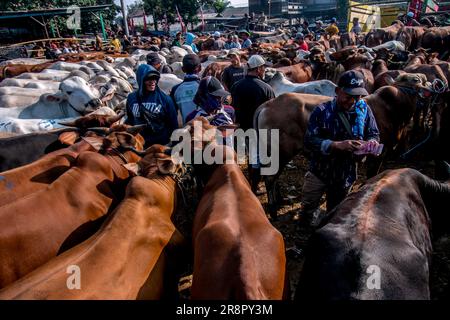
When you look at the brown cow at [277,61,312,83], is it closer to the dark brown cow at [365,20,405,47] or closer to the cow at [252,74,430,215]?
the cow at [252,74,430,215]

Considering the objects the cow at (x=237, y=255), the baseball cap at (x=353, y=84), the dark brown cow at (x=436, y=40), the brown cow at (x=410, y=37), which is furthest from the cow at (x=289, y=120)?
the brown cow at (x=410, y=37)

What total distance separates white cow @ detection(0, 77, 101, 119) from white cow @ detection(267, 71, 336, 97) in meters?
4.37

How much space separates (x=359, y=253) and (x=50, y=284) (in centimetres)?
213

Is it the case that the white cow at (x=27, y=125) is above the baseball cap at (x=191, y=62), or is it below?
below

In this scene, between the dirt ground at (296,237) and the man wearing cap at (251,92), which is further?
the man wearing cap at (251,92)

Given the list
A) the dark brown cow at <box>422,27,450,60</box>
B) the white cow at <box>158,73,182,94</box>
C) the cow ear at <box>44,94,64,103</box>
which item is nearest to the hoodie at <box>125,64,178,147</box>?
the cow ear at <box>44,94,64,103</box>

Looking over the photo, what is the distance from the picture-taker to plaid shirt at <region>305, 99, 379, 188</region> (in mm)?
3918

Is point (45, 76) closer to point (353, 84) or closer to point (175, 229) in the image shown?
point (175, 229)

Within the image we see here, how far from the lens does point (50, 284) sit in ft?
7.19

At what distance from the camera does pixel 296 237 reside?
5031mm

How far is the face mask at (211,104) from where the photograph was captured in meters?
4.93

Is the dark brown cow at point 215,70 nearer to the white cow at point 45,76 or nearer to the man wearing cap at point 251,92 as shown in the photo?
the man wearing cap at point 251,92

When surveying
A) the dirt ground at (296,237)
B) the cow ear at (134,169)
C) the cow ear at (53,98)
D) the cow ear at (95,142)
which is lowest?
the dirt ground at (296,237)

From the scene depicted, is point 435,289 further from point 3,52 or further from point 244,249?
point 3,52
